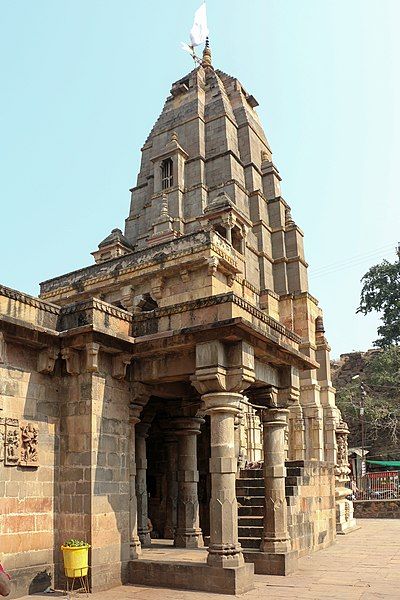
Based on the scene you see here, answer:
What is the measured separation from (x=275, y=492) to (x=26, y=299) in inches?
224

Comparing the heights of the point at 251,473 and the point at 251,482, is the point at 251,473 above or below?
above

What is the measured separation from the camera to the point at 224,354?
9.41 m

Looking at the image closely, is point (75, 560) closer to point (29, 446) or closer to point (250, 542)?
point (29, 446)

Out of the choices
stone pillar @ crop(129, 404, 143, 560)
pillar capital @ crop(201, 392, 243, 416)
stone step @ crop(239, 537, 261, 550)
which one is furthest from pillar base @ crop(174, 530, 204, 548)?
pillar capital @ crop(201, 392, 243, 416)

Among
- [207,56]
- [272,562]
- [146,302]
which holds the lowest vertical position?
[272,562]

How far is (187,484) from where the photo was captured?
12719 mm

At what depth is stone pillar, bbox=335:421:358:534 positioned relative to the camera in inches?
717

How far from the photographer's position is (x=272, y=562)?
1051 cm

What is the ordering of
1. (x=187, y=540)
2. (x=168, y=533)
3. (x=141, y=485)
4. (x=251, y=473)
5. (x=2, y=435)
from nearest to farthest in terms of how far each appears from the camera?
(x=2, y=435) → (x=187, y=540) → (x=141, y=485) → (x=251, y=473) → (x=168, y=533)

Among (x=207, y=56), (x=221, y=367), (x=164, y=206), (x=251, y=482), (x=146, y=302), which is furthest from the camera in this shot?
(x=207, y=56)

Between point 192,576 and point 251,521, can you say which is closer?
point 192,576

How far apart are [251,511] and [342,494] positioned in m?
7.40

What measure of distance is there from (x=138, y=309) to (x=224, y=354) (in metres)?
9.75

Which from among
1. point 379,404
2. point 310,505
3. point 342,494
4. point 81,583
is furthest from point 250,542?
point 379,404
